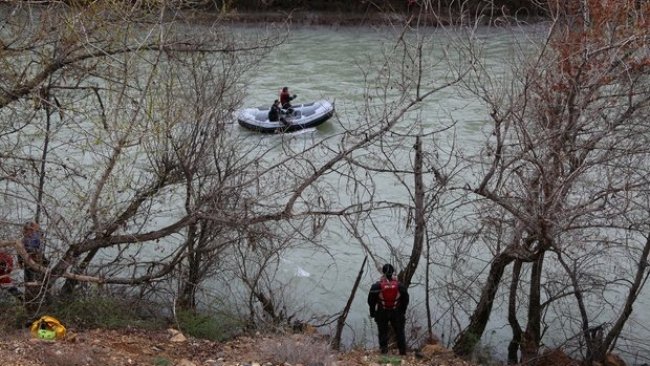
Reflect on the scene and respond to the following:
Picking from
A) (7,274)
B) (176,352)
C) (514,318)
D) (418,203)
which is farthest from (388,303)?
(7,274)

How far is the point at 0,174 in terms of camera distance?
34.8 feet

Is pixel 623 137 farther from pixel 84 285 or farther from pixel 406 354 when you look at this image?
pixel 84 285

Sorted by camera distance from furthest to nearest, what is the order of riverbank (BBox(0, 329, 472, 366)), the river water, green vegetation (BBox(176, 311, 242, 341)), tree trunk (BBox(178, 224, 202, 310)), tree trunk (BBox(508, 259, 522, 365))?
1. the river water
2. tree trunk (BBox(178, 224, 202, 310))
3. tree trunk (BBox(508, 259, 522, 365))
4. green vegetation (BBox(176, 311, 242, 341))
5. riverbank (BBox(0, 329, 472, 366))

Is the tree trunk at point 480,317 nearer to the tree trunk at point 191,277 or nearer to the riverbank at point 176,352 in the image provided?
the riverbank at point 176,352

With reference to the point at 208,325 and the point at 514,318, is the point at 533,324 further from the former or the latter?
the point at 208,325

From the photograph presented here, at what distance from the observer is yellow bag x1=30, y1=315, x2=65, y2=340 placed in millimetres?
8883

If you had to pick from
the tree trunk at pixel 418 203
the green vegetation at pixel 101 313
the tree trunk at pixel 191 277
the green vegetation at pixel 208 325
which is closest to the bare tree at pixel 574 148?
the tree trunk at pixel 418 203

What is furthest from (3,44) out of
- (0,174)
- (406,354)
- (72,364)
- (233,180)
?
(406,354)

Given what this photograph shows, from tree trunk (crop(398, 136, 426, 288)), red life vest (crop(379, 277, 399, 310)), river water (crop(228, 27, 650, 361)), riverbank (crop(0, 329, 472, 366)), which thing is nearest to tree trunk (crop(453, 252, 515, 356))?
river water (crop(228, 27, 650, 361))

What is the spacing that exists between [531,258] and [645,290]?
4.47 metres

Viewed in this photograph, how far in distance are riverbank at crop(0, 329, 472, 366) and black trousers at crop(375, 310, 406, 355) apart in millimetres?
166

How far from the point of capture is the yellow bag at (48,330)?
888 cm

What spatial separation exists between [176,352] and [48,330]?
1.43 meters

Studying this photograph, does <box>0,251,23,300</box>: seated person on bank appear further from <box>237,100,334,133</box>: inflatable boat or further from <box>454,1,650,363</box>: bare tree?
<box>237,100,334,133</box>: inflatable boat
